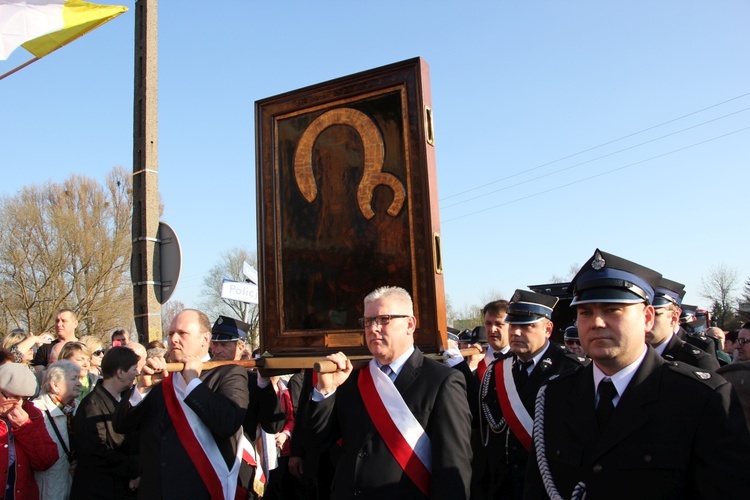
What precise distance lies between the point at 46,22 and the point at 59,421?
177 inches

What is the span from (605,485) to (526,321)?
2154mm

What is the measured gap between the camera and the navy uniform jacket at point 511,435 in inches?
164

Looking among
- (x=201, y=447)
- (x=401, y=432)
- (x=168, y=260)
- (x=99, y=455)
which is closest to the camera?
(x=401, y=432)

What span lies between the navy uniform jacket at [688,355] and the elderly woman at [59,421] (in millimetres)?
4405

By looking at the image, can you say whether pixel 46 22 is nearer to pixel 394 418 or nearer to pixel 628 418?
pixel 394 418

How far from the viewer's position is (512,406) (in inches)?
169

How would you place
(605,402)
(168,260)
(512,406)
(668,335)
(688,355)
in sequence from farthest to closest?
(168,260) < (668,335) < (688,355) < (512,406) < (605,402)

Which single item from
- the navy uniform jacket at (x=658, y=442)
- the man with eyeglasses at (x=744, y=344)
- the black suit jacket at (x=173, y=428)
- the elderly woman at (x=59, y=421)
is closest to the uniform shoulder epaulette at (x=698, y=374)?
the navy uniform jacket at (x=658, y=442)

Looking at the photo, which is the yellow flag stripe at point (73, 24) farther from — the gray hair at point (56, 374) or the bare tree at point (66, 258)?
the bare tree at point (66, 258)

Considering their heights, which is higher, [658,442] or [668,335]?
[668,335]

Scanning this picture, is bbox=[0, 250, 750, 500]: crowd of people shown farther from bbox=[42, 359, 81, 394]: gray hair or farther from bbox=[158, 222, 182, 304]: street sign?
bbox=[158, 222, 182, 304]: street sign

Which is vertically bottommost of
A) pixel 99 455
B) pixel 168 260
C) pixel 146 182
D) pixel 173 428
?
pixel 99 455

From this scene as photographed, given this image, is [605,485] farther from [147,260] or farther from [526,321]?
[147,260]

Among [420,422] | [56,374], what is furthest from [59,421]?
[420,422]
